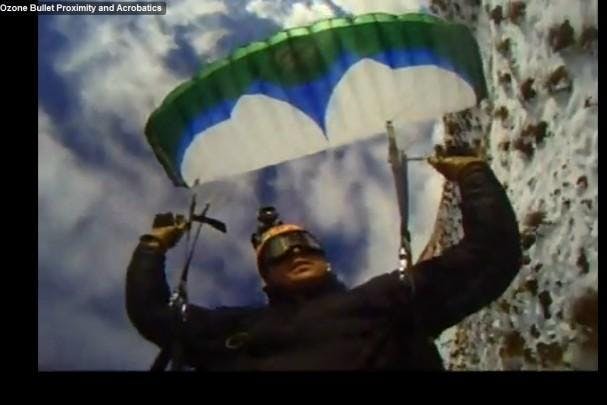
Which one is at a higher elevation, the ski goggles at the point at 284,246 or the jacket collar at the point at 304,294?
the ski goggles at the point at 284,246

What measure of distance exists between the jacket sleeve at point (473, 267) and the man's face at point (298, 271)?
279 millimetres

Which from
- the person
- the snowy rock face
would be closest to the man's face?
the person

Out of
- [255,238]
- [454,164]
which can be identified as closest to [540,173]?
[454,164]

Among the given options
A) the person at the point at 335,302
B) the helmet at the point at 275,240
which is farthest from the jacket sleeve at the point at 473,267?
the helmet at the point at 275,240

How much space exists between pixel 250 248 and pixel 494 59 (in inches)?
37.1

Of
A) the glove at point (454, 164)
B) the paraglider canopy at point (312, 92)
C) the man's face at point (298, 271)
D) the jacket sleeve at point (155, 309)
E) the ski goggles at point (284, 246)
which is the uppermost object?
the paraglider canopy at point (312, 92)

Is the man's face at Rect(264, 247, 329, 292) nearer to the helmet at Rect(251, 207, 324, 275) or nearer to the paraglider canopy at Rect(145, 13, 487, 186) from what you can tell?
the helmet at Rect(251, 207, 324, 275)

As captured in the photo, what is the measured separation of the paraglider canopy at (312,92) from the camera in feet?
10.7

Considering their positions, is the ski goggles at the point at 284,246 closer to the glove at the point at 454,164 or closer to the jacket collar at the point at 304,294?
the jacket collar at the point at 304,294

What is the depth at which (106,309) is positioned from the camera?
322cm

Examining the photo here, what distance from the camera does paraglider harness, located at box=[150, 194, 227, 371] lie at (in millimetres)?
3203

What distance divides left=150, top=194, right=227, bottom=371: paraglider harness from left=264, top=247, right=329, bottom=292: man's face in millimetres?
202

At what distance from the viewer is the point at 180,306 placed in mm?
3219

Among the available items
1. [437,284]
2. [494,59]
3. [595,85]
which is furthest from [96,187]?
[595,85]
